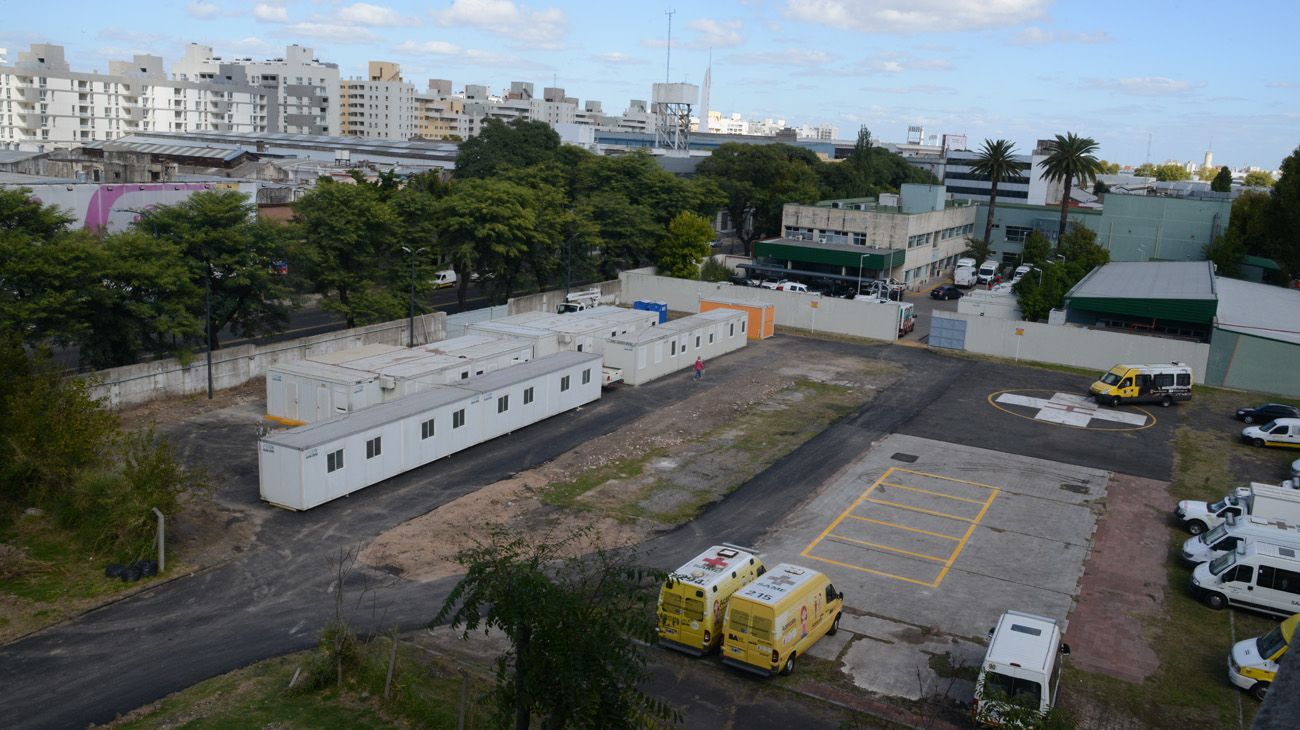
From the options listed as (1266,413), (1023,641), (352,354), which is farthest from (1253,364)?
(352,354)

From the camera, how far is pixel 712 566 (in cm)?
2109

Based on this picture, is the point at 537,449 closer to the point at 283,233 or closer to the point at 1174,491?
the point at 283,233

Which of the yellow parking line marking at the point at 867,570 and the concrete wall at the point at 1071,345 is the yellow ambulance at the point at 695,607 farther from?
the concrete wall at the point at 1071,345

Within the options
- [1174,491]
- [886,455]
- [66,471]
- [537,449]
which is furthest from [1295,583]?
[66,471]

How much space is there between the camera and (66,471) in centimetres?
2508

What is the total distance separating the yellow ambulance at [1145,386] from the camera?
4322 cm

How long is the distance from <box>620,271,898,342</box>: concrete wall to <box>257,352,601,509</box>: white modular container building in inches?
889

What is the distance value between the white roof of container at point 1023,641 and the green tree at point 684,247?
5025 cm

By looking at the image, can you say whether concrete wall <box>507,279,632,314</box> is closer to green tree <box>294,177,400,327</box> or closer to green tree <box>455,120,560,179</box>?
green tree <box>294,177,400,327</box>

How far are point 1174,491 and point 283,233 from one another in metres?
37.7

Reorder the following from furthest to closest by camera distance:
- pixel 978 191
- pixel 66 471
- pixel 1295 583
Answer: pixel 978 191
pixel 66 471
pixel 1295 583

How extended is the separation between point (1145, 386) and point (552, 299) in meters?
33.0

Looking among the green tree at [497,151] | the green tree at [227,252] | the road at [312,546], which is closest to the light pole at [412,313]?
the green tree at [227,252]

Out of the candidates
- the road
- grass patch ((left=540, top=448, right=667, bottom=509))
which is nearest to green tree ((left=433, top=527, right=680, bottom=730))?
the road
